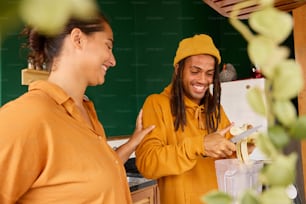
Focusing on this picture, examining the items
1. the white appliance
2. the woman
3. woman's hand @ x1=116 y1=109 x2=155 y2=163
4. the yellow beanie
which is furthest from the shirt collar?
the white appliance

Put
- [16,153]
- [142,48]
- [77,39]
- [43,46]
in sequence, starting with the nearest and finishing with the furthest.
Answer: [16,153] → [77,39] → [43,46] → [142,48]

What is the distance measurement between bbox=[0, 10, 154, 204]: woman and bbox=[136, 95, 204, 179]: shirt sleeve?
22cm

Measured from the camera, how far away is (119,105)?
3.07 metres

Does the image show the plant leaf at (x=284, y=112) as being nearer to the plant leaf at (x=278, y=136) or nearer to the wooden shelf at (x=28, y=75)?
the plant leaf at (x=278, y=136)

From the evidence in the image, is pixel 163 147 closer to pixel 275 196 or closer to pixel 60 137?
pixel 60 137

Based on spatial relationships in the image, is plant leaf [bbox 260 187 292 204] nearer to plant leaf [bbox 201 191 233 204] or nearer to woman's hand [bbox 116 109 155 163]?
plant leaf [bbox 201 191 233 204]

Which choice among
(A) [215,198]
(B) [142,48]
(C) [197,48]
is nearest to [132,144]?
(C) [197,48]

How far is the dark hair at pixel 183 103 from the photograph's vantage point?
1.27 m

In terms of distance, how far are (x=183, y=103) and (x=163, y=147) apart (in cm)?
21

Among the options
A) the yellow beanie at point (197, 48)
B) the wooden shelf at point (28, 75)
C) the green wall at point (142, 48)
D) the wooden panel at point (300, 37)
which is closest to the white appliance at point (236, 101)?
the green wall at point (142, 48)

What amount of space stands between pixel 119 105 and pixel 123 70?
0.32 m

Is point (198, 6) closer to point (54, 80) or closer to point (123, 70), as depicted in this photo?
point (123, 70)

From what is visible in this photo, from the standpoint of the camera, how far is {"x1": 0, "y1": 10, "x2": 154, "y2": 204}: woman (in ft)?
2.36

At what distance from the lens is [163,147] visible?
3.85ft
